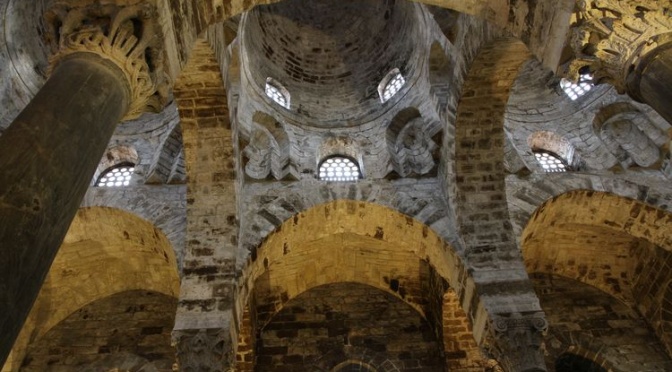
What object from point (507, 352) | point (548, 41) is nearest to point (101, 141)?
point (548, 41)

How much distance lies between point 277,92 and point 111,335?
17.8 feet

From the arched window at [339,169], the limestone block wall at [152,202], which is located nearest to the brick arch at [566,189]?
the arched window at [339,169]

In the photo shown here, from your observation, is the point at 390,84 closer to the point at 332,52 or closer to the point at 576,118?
the point at 332,52

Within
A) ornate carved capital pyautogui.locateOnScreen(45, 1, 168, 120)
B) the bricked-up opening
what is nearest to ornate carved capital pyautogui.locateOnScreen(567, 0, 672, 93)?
ornate carved capital pyautogui.locateOnScreen(45, 1, 168, 120)

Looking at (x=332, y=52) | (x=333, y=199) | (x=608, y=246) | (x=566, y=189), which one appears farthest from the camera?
(x=332, y=52)

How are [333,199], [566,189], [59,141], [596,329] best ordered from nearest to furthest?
[59,141] < [333,199] < [566,189] < [596,329]

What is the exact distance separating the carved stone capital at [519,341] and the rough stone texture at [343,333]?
2.82 meters

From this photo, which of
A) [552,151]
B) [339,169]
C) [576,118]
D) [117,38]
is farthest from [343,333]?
[117,38]

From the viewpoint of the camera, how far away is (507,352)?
6203 millimetres

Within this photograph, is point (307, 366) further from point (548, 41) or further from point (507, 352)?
point (548, 41)

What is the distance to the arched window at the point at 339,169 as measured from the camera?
30.3ft

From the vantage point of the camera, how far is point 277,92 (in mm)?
10945

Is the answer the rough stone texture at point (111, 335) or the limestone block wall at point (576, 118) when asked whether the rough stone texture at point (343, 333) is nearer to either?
the rough stone texture at point (111, 335)

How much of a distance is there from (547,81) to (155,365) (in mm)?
8756
